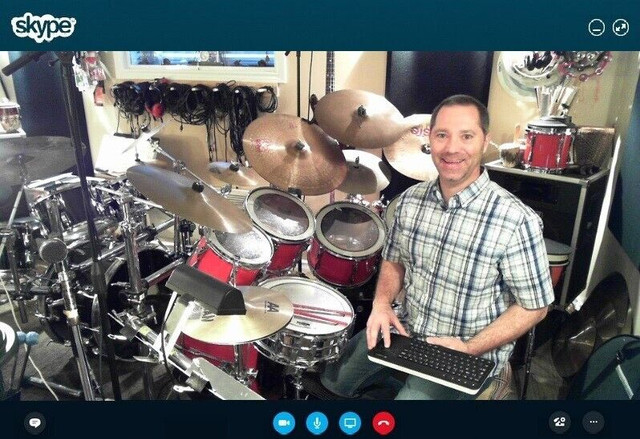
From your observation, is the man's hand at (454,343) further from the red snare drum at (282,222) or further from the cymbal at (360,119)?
the red snare drum at (282,222)

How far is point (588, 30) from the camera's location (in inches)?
20.6

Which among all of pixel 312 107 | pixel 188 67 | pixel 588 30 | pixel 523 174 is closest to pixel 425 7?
pixel 588 30

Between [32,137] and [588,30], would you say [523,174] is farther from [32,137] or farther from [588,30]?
[32,137]

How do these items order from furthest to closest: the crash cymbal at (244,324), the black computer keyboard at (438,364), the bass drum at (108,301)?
the bass drum at (108,301)
the crash cymbal at (244,324)
the black computer keyboard at (438,364)

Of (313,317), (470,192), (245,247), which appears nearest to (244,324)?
(313,317)

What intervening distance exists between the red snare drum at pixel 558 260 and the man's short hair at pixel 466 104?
419 millimetres

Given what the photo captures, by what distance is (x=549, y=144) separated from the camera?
1182 millimetres

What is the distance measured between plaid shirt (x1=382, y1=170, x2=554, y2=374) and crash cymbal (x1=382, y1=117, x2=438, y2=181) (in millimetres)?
152

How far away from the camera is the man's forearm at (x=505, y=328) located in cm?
95

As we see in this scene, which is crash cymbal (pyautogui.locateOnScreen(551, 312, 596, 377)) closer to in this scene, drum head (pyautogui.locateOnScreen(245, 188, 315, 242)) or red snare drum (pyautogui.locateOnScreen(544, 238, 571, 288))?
red snare drum (pyautogui.locateOnScreen(544, 238, 571, 288))

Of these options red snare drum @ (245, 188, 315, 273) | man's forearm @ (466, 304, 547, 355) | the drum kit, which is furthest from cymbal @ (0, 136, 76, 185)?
man's forearm @ (466, 304, 547, 355)

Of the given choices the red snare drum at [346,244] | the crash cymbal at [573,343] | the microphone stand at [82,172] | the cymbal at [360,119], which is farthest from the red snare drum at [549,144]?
the microphone stand at [82,172]

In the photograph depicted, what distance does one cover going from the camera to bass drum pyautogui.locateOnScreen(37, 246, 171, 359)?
56.9 inches

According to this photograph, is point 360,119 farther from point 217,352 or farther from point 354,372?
point 217,352
